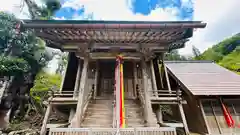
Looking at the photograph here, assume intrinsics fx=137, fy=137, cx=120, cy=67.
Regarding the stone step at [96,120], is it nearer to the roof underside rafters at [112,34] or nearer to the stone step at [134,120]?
the stone step at [134,120]

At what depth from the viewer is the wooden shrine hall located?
481 centimetres

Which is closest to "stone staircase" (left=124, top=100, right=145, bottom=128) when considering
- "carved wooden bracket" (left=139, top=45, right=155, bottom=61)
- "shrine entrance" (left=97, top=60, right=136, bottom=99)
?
"shrine entrance" (left=97, top=60, right=136, bottom=99)

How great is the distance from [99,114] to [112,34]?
364cm

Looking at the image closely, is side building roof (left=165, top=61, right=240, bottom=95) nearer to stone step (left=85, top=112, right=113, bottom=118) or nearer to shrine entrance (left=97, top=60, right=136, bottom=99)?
shrine entrance (left=97, top=60, right=136, bottom=99)

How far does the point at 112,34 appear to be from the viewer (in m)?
5.62

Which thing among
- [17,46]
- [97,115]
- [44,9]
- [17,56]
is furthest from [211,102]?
[44,9]

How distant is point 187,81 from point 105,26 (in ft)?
19.0

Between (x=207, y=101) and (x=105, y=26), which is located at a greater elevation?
(x=105, y=26)

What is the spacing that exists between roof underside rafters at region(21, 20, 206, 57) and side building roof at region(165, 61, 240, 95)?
7.64ft

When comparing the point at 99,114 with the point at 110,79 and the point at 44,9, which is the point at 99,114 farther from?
the point at 44,9

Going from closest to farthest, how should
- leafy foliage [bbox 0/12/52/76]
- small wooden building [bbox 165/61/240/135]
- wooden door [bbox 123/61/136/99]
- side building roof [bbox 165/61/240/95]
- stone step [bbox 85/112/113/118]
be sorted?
stone step [bbox 85/112/113/118]
small wooden building [bbox 165/61/240/135]
side building roof [bbox 165/61/240/95]
wooden door [bbox 123/61/136/99]
leafy foliage [bbox 0/12/52/76]

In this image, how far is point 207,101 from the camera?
7.25 meters

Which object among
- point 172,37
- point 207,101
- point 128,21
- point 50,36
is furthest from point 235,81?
point 50,36

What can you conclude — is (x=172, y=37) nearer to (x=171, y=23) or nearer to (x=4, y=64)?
(x=171, y=23)
